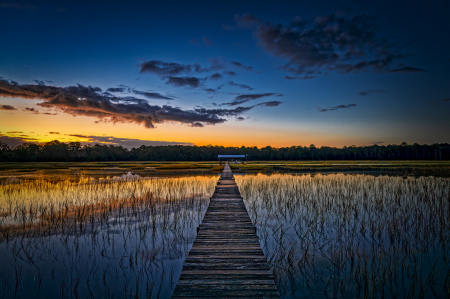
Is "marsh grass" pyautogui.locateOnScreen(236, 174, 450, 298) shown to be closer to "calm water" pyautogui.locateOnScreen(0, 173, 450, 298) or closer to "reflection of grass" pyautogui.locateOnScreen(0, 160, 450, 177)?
"calm water" pyautogui.locateOnScreen(0, 173, 450, 298)

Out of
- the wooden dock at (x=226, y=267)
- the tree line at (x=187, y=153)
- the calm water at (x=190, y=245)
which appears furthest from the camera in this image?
the tree line at (x=187, y=153)

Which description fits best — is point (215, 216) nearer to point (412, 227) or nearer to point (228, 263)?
point (228, 263)

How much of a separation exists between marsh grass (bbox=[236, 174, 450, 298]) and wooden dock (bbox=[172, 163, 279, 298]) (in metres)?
0.93

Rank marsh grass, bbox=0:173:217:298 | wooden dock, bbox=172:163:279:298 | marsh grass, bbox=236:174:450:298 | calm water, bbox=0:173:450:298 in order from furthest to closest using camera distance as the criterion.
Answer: marsh grass, bbox=0:173:217:298 < calm water, bbox=0:173:450:298 < marsh grass, bbox=236:174:450:298 < wooden dock, bbox=172:163:279:298

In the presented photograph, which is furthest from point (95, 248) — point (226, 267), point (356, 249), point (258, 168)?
point (258, 168)

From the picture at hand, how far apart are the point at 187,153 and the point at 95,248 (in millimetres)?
101463

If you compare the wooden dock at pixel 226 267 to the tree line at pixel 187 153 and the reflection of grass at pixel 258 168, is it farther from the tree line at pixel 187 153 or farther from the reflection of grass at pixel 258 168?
the tree line at pixel 187 153

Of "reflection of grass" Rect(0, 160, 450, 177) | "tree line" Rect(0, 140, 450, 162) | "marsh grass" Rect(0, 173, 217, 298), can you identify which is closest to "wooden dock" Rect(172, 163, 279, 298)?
"marsh grass" Rect(0, 173, 217, 298)

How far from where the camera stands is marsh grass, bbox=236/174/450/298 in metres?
4.73

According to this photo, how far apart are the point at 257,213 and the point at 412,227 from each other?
236 inches

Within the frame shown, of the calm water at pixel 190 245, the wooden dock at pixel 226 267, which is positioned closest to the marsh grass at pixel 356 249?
the calm water at pixel 190 245

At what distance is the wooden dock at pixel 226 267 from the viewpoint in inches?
139

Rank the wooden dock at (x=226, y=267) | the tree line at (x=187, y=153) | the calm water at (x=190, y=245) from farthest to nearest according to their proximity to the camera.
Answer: the tree line at (x=187, y=153) → the calm water at (x=190, y=245) → the wooden dock at (x=226, y=267)

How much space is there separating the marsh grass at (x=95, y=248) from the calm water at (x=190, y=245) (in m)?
0.03
